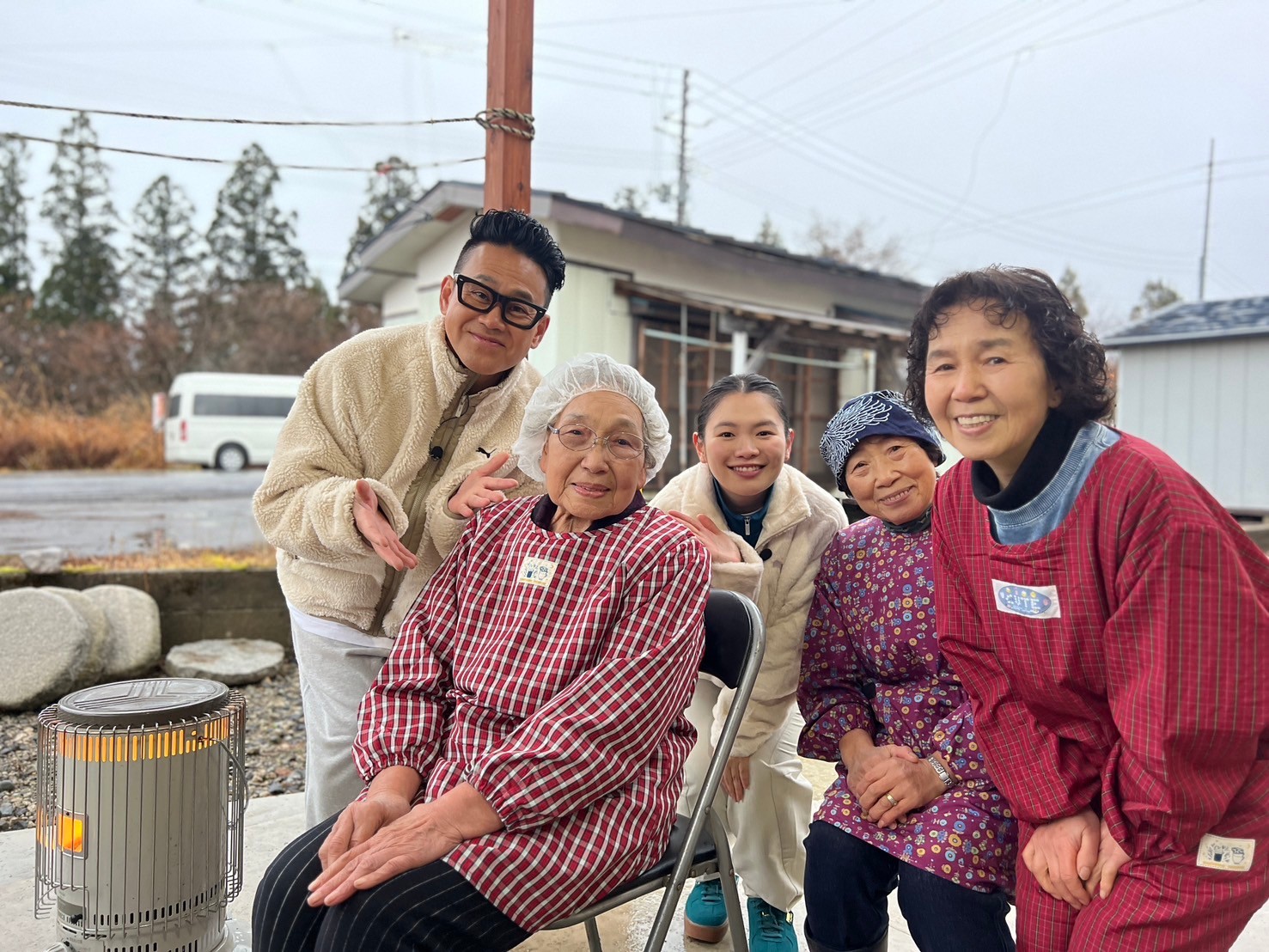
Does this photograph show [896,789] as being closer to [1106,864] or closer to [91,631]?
[1106,864]

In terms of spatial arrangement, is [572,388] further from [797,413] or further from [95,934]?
[797,413]

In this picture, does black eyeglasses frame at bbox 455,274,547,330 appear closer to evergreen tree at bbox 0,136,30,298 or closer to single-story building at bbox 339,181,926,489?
single-story building at bbox 339,181,926,489

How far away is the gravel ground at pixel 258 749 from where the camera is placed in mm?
3579

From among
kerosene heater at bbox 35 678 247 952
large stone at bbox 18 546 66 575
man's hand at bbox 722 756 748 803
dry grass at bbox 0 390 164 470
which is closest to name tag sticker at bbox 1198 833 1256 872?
man's hand at bbox 722 756 748 803

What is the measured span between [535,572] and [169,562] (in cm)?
498

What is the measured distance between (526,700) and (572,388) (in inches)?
27.5

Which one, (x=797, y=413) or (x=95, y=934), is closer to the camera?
(x=95, y=934)

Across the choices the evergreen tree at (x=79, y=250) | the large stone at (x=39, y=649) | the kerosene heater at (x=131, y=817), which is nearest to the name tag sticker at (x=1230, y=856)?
the kerosene heater at (x=131, y=817)

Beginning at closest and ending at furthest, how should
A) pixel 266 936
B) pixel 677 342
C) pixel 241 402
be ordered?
pixel 266 936 < pixel 677 342 < pixel 241 402

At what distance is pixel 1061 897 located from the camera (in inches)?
59.4

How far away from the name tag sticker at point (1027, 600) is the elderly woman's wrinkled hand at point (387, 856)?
106 centimetres

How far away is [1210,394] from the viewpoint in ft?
32.4

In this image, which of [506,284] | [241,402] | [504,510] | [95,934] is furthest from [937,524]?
[241,402]

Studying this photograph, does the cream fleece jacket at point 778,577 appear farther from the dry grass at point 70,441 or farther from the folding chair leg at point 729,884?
the dry grass at point 70,441
